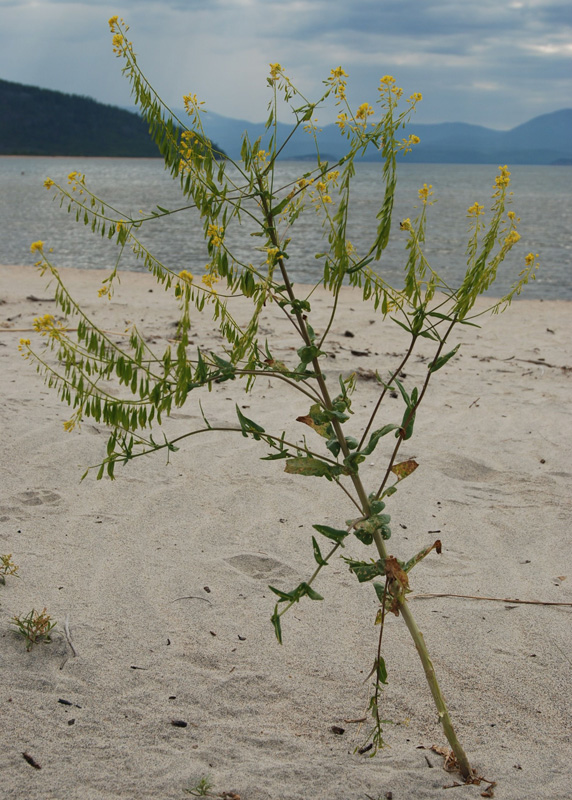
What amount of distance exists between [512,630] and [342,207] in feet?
6.45

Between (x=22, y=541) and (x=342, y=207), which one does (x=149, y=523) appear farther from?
Result: (x=342, y=207)

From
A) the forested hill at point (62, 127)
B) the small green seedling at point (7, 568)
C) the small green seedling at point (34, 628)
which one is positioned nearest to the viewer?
the small green seedling at point (34, 628)

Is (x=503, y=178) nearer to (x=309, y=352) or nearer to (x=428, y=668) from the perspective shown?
(x=309, y=352)

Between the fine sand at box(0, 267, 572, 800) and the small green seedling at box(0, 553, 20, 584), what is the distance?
32mm

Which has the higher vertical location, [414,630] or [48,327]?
[48,327]

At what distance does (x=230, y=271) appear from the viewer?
1.77 metres

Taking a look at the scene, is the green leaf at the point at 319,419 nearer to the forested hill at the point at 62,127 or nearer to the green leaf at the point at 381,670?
the green leaf at the point at 381,670

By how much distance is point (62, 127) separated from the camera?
432ft

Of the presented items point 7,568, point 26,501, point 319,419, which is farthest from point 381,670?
point 26,501

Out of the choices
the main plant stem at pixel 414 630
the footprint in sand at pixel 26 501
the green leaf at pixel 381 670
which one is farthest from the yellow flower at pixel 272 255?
the footprint in sand at pixel 26 501

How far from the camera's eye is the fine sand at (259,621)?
6.92 ft

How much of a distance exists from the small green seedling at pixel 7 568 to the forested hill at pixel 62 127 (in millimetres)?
134953

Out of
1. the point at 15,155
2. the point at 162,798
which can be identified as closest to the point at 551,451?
the point at 162,798

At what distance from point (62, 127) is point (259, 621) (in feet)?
477
